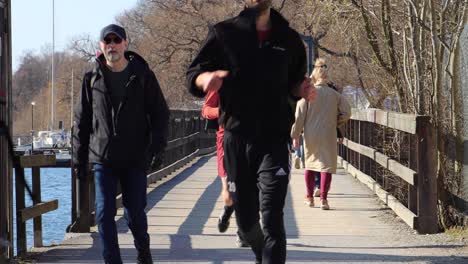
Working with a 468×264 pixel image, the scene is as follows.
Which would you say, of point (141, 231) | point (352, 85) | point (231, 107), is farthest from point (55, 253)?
point (352, 85)

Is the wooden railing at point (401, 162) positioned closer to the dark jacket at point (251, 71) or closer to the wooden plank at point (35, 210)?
the dark jacket at point (251, 71)

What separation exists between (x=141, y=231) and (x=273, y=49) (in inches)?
76.3

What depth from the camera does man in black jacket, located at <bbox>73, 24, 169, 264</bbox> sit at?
7.28m

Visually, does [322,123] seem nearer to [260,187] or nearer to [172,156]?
[260,187]

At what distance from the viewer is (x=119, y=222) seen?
10.8 m

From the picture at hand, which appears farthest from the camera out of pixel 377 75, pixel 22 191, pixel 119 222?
pixel 377 75

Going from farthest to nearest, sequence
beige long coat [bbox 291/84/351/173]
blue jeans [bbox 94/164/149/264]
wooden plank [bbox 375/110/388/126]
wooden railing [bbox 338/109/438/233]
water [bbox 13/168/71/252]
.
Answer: water [bbox 13/168/71/252], beige long coat [bbox 291/84/351/173], wooden plank [bbox 375/110/388/126], wooden railing [bbox 338/109/438/233], blue jeans [bbox 94/164/149/264]

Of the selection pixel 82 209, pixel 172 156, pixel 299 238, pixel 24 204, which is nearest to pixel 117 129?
pixel 24 204

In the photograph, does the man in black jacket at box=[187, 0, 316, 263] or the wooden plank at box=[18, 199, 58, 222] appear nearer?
the man in black jacket at box=[187, 0, 316, 263]

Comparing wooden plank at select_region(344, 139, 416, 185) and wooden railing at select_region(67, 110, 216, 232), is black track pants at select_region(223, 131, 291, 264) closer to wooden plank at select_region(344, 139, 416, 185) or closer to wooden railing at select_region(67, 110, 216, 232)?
wooden railing at select_region(67, 110, 216, 232)

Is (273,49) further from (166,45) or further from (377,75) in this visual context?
(166,45)

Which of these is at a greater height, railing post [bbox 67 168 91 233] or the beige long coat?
the beige long coat

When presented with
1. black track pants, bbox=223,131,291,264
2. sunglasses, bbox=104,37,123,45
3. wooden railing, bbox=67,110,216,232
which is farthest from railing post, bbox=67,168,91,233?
black track pants, bbox=223,131,291,264

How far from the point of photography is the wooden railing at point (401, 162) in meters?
9.21
